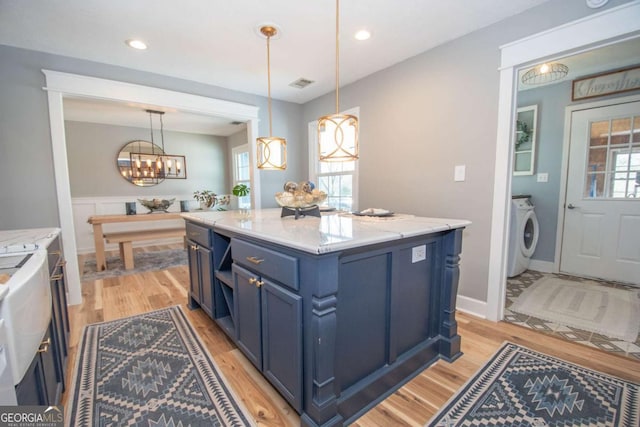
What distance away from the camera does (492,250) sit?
2.26 meters

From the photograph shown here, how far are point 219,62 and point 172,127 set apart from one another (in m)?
3.29

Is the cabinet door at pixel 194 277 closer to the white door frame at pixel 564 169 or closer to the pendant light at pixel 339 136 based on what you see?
the pendant light at pixel 339 136

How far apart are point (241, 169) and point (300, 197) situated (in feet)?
14.7

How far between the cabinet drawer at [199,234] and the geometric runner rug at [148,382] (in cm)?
71

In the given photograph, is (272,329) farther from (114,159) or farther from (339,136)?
(114,159)

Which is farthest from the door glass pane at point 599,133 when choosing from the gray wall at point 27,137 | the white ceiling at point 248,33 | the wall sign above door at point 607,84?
the gray wall at point 27,137

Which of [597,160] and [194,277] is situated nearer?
[194,277]

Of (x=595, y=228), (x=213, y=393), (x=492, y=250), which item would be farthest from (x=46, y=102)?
(x=595, y=228)

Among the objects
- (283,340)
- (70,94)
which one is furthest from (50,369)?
(70,94)

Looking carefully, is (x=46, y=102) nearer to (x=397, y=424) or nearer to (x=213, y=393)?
(x=213, y=393)

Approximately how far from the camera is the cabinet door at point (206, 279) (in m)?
2.09

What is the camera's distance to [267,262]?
1.34 metres

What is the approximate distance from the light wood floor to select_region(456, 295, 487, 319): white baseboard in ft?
0.27

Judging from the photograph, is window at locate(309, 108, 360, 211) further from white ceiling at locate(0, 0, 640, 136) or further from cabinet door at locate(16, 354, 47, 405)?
cabinet door at locate(16, 354, 47, 405)
